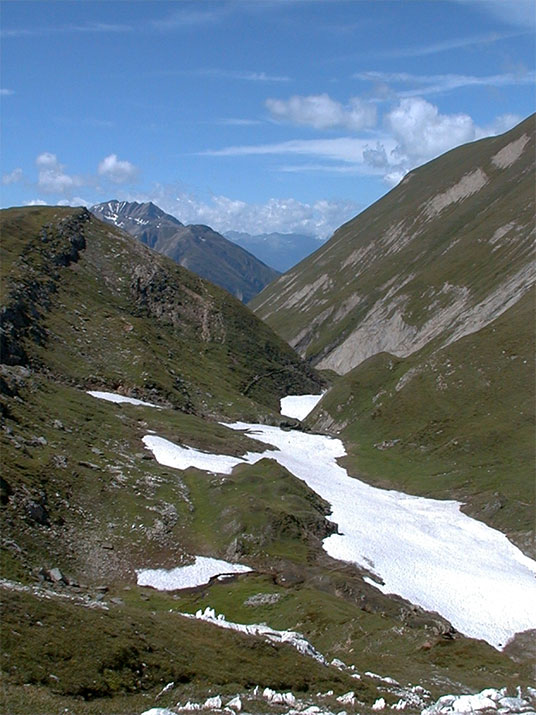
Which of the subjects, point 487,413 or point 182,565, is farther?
point 487,413

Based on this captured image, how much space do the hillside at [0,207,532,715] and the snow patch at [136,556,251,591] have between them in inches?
32.0

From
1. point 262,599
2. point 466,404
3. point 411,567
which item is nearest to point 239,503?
point 411,567

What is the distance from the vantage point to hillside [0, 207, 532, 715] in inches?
1095

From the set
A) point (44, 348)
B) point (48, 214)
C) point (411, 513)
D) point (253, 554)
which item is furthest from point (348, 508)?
point (48, 214)

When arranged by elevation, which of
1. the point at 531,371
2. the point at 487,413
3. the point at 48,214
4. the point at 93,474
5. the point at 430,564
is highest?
the point at 48,214

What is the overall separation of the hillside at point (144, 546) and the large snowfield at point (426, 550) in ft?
8.85

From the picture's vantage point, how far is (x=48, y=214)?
15462 cm

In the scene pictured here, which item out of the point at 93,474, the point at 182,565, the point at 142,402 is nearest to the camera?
the point at 182,565

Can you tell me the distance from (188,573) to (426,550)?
26.1 meters

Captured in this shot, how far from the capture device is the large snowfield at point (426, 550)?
2256 inches

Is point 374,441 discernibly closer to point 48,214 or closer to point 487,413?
point 487,413

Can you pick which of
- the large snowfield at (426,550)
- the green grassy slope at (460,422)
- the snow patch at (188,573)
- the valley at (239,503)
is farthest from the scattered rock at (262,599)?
the green grassy slope at (460,422)

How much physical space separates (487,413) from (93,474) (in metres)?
57.7

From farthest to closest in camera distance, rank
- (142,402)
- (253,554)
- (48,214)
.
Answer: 1. (48,214)
2. (142,402)
3. (253,554)
